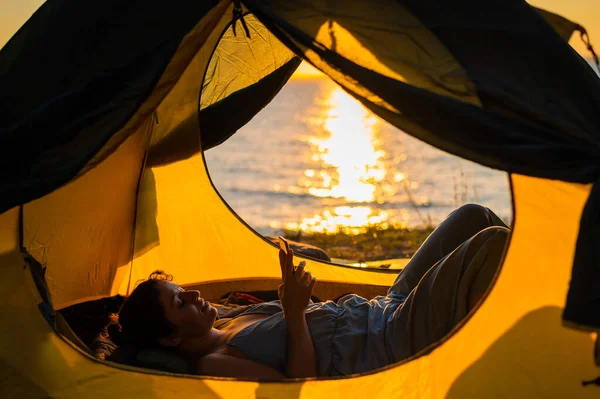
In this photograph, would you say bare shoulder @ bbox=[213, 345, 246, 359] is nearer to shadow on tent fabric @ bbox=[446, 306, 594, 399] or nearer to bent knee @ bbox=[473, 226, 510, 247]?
shadow on tent fabric @ bbox=[446, 306, 594, 399]

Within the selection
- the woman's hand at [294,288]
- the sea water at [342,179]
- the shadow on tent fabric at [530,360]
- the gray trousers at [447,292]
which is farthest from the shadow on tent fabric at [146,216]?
the sea water at [342,179]

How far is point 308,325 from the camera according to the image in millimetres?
2811

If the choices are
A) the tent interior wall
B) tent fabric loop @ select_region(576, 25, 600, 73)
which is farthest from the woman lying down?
tent fabric loop @ select_region(576, 25, 600, 73)

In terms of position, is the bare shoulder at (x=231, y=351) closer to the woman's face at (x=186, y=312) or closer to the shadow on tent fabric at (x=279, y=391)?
the woman's face at (x=186, y=312)

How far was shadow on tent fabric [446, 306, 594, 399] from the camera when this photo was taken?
7.80ft

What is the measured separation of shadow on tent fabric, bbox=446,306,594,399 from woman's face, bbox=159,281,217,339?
2.74 feet

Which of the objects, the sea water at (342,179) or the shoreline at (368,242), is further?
the sea water at (342,179)

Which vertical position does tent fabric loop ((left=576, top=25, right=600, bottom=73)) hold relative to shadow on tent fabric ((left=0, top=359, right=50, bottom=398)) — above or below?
above

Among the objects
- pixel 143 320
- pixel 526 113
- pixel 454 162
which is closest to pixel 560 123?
pixel 526 113

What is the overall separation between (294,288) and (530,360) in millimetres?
739

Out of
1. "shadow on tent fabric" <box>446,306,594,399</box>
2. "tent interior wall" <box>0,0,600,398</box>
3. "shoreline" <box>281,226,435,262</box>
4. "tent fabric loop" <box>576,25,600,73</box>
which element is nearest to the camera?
"tent interior wall" <box>0,0,600,398</box>

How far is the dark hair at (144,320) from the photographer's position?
2.73 meters

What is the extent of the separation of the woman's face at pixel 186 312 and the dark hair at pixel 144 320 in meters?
0.02

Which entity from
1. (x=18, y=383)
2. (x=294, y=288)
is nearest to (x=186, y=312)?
(x=294, y=288)
